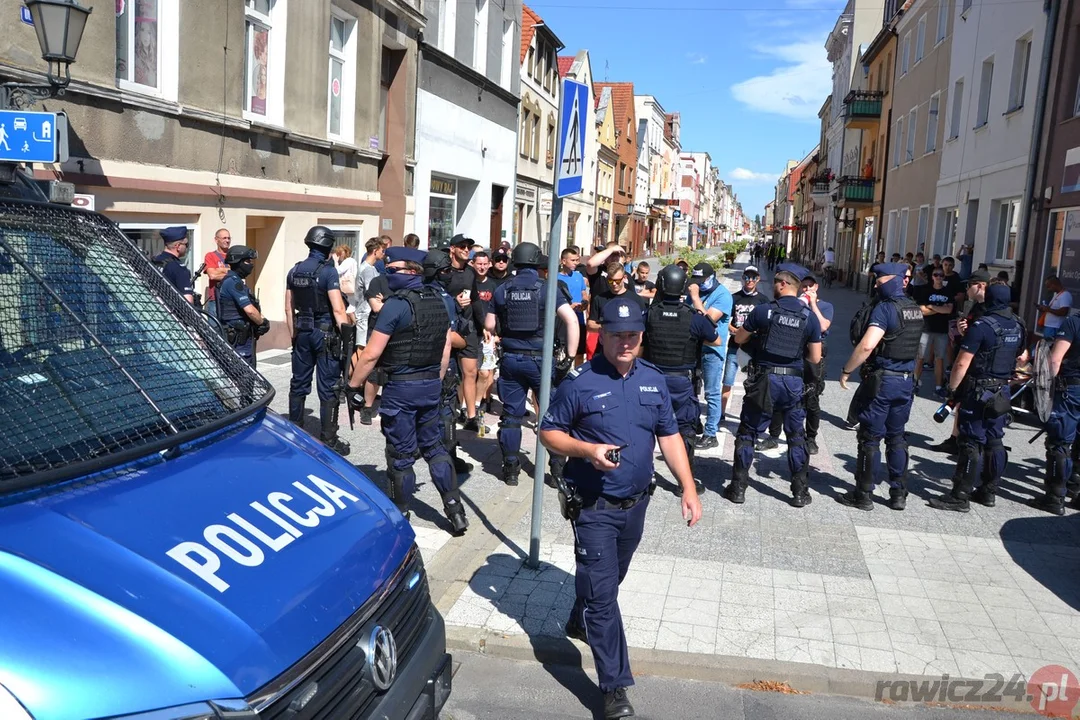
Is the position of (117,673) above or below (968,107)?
below

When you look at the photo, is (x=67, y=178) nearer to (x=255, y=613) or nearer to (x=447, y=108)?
(x=255, y=613)

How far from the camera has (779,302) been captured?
6574 millimetres

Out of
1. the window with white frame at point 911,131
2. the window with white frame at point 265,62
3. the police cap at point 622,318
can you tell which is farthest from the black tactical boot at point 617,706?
the window with white frame at point 911,131

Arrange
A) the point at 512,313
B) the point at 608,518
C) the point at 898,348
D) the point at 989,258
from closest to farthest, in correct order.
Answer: the point at 608,518 → the point at 898,348 → the point at 512,313 → the point at 989,258

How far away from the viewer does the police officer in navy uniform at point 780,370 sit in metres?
6.49

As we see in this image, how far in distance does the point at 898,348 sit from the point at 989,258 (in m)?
11.0

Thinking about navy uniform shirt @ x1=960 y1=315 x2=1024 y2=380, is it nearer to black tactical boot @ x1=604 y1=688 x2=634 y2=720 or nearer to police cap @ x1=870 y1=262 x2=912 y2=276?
police cap @ x1=870 y1=262 x2=912 y2=276

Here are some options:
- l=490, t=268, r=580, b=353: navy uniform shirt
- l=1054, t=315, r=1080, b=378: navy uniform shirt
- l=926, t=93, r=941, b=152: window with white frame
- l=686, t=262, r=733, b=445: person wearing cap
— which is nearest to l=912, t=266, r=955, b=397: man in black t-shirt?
l=686, t=262, r=733, b=445: person wearing cap

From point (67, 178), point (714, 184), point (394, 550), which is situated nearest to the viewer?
point (394, 550)

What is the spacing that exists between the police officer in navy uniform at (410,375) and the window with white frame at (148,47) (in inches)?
229

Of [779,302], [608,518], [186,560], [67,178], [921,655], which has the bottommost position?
[921,655]

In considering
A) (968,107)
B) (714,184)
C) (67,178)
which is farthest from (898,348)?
(714,184)

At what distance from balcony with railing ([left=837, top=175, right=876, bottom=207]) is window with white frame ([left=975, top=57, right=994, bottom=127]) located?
596 inches

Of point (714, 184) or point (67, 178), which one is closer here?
point (67, 178)
